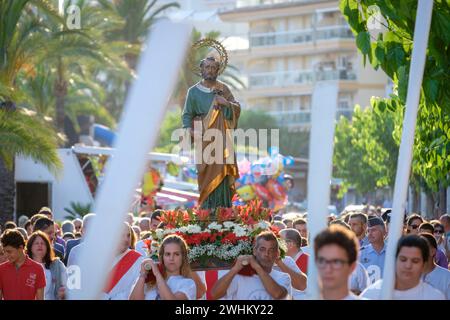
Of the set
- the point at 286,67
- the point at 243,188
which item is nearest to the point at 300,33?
the point at 286,67

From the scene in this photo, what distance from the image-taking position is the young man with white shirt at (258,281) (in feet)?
32.1

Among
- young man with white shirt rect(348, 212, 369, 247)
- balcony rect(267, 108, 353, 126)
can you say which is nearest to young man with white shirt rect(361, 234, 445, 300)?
young man with white shirt rect(348, 212, 369, 247)

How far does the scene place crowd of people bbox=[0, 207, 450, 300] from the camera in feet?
24.1

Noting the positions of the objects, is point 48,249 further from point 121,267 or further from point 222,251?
point 222,251

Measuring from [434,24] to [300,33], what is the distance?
6564 centimetres

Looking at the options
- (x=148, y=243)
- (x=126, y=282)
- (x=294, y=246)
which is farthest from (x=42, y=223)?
(x=126, y=282)

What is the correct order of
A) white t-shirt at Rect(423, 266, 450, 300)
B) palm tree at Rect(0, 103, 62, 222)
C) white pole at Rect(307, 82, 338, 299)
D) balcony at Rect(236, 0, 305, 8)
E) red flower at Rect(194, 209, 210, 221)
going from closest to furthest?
1. white pole at Rect(307, 82, 338, 299)
2. white t-shirt at Rect(423, 266, 450, 300)
3. red flower at Rect(194, 209, 210, 221)
4. palm tree at Rect(0, 103, 62, 222)
5. balcony at Rect(236, 0, 305, 8)

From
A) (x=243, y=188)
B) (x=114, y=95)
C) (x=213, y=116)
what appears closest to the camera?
(x=213, y=116)

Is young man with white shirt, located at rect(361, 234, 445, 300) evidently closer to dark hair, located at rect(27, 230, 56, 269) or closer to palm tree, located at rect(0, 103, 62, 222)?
dark hair, located at rect(27, 230, 56, 269)

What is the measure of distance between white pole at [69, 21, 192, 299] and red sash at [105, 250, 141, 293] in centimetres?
466

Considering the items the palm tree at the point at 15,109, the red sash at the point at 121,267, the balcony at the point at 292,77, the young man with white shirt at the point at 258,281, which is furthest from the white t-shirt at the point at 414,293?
the balcony at the point at 292,77

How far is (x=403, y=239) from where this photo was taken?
8.91m
